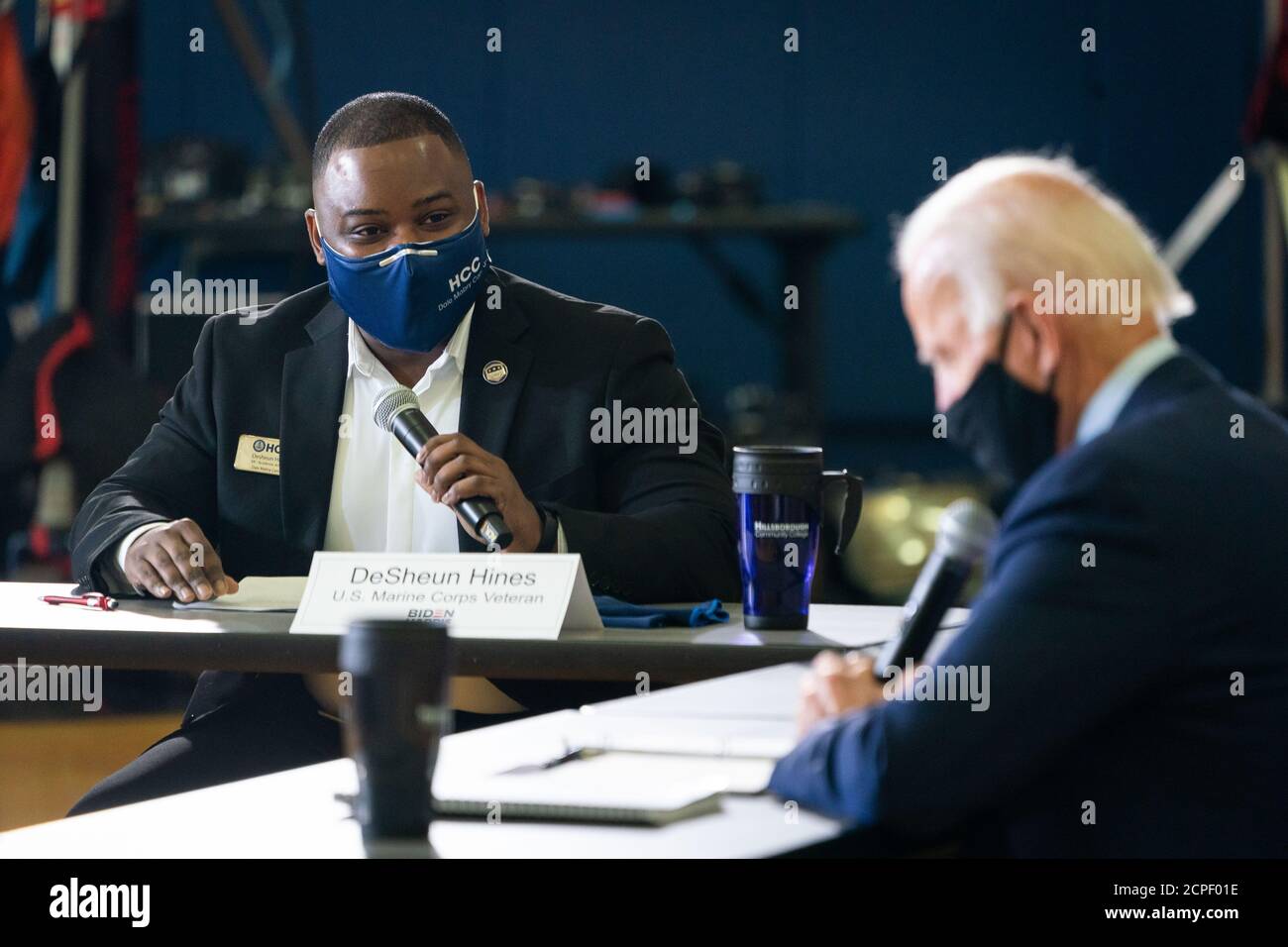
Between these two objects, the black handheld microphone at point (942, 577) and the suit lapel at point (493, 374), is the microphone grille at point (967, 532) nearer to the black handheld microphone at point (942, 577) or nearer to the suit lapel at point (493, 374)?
the black handheld microphone at point (942, 577)

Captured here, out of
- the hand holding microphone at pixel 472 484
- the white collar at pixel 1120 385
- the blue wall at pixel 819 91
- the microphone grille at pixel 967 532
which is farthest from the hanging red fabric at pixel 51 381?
the white collar at pixel 1120 385

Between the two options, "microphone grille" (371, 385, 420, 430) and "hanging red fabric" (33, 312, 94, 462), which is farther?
"hanging red fabric" (33, 312, 94, 462)

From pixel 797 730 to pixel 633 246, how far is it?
5066 millimetres

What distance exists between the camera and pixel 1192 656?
1.11 m

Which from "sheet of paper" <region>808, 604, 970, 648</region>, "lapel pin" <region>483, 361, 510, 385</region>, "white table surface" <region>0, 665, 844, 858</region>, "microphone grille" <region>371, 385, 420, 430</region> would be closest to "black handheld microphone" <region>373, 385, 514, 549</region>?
"microphone grille" <region>371, 385, 420, 430</region>

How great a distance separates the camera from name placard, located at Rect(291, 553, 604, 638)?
6.00ft

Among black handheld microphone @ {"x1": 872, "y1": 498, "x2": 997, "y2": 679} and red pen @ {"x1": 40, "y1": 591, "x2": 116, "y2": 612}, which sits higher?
black handheld microphone @ {"x1": 872, "y1": 498, "x2": 997, "y2": 679}

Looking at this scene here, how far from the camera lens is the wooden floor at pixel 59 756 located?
3.53m

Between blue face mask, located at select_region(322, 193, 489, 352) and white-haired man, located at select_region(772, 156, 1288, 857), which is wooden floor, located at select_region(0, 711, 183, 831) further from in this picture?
white-haired man, located at select_region(772, 156, 1288, 857)

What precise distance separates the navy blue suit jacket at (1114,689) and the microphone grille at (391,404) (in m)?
1.01

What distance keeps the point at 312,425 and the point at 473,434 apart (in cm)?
22

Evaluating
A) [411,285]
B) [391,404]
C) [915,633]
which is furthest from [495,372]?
[915,633]

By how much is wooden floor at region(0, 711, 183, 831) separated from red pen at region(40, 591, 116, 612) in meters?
1.38

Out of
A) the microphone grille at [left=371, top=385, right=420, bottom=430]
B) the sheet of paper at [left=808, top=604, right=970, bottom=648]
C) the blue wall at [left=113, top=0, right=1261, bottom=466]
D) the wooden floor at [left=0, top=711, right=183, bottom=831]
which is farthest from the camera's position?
the blue wall at [left=113, top=0, right=1261, bottom=466]
